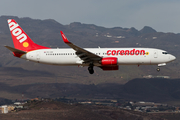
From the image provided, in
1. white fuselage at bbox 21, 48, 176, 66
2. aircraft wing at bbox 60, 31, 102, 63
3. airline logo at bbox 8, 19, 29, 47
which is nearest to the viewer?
aircraft wing at bbox 60, 31, 102, 63

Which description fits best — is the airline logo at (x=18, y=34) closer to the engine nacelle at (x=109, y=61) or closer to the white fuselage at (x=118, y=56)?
the white fuselage at (x=118, y=56)

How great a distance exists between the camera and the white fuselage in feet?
240

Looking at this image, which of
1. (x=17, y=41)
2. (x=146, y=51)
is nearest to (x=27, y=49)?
(x=17, y=41)

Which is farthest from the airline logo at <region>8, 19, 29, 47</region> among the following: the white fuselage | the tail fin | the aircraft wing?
the aircraft wing

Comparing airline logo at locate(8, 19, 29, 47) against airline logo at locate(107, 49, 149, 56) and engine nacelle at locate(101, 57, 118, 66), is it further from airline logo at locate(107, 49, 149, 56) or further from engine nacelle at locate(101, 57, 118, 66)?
airline logo at locate(107, 49, 149, 56)

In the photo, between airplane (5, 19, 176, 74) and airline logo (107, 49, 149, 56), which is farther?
airline logo (107, 49, 149, 56)

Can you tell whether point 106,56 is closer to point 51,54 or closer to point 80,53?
point 80,53

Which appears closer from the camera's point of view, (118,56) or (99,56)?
(99,56)

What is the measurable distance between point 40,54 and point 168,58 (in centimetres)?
3033

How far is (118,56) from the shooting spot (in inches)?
2891

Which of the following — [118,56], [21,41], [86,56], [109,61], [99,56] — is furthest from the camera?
[21,41]

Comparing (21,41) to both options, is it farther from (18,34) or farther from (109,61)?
(109,61)

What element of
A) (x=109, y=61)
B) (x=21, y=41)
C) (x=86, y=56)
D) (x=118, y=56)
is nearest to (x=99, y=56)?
(x=109, y=61)

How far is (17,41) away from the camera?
268 feet
